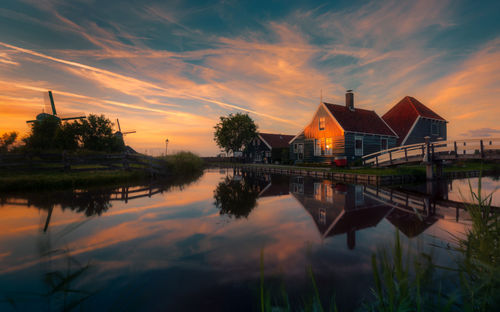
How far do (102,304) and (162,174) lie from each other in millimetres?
18861

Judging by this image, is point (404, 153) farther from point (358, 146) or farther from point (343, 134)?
point (358, 146)

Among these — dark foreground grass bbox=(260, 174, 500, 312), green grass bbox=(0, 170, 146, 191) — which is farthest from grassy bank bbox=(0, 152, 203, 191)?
dark foreground grass bbox=(260, 174, 500, 312)

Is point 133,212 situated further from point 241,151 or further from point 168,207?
point 241,151

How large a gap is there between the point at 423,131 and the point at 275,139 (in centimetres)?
2361

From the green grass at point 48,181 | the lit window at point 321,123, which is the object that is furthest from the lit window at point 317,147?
the green grass at point 48,181

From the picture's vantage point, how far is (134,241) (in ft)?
17.3

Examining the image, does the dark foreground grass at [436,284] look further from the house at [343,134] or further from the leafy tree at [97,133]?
the leafy tree at [97,133]

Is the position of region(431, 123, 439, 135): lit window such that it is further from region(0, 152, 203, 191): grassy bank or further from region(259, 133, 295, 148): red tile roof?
region(0, 152, 203, 191): grassy bank

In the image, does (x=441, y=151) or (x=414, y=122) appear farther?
(x=414, y=122)

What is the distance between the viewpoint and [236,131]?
46312 millimetres

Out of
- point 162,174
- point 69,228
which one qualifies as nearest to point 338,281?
point 69,228

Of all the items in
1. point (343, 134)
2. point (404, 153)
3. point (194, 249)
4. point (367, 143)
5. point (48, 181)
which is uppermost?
point (343, 134)

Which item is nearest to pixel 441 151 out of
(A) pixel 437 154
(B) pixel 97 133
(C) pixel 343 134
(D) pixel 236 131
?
(A) pixel 437 154

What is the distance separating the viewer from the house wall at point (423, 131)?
1130 inches
